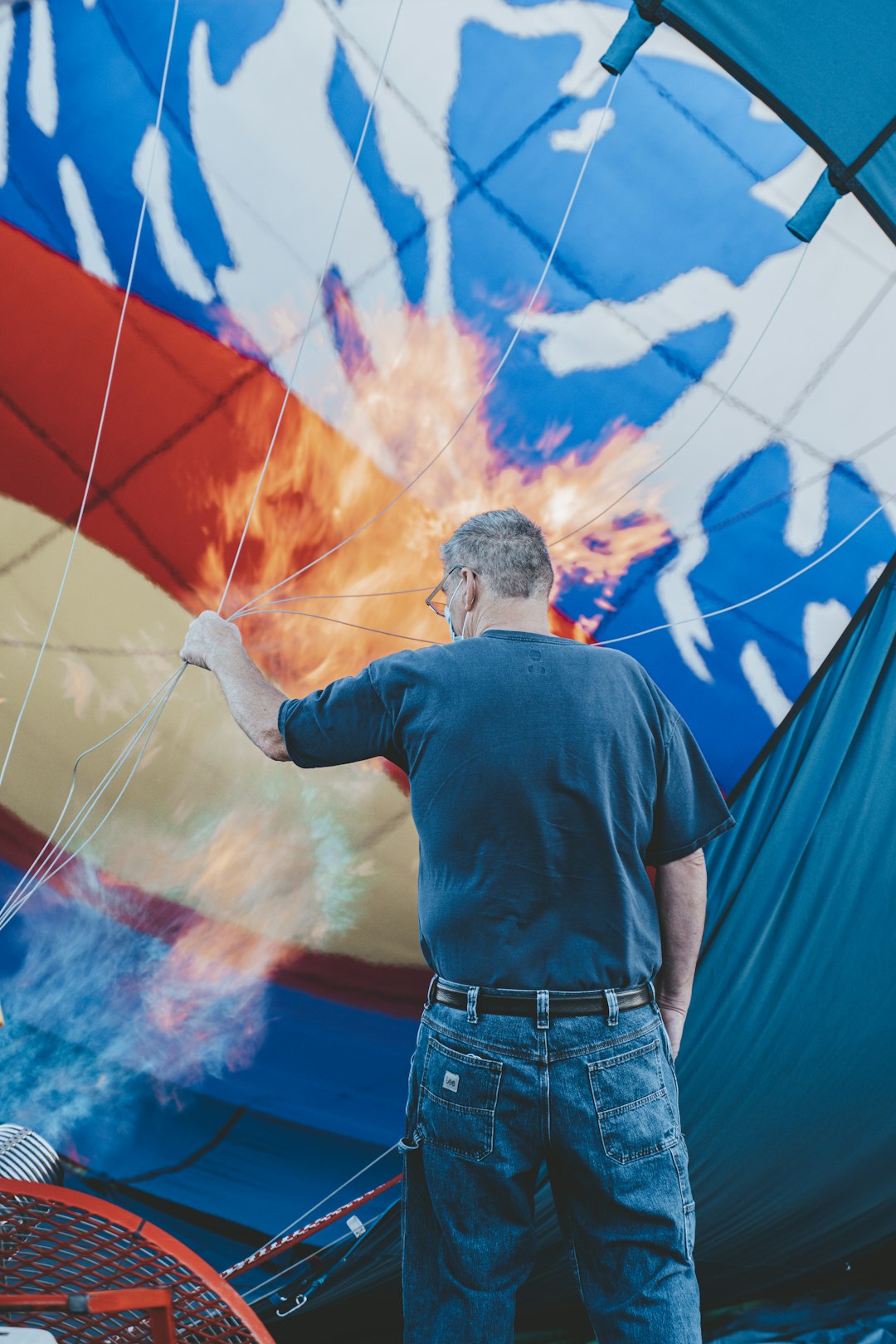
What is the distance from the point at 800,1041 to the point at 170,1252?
4.02 ft

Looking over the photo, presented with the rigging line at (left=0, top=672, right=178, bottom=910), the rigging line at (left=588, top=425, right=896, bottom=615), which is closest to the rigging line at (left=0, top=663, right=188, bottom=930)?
the rigging line at (left=0, top=672, right=178, bottom=910)

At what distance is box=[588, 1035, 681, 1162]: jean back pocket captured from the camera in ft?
3.27

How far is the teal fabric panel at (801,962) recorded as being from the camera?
5.74 feet

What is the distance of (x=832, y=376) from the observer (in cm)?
170

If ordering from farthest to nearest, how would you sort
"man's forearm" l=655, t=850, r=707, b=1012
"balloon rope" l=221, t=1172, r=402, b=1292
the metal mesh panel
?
"balloon rope" l=221, t=1172, r=402, b=1292 < "man's forearm" l=655, t=850, r=707, b=1012 < the metal mesh panel

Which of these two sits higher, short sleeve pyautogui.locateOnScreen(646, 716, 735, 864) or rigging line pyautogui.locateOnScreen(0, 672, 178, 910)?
rigging line pyautogui.locateOnScreen(0, 672, 178, 910)

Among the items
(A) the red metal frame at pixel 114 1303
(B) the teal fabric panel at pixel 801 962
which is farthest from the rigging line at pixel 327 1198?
(A) the red metal frame at pixel 114 1303

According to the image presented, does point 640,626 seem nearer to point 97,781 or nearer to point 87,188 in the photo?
point 97,781

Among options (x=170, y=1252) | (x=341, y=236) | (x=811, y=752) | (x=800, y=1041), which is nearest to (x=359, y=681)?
(x=170, y=1252)

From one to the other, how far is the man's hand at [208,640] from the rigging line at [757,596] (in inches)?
26.7

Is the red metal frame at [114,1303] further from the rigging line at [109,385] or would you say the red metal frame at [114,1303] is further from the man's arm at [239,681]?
the rigging line at [109,385]

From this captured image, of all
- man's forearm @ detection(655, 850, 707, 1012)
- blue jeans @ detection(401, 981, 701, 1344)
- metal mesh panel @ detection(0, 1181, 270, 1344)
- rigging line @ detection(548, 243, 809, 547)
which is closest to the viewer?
metal mesh panel @ detection(0, 1181, 270, 1344)

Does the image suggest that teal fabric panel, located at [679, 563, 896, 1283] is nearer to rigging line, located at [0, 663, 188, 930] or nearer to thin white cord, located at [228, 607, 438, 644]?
thin white cord, located at [228, 607, 438, 644]

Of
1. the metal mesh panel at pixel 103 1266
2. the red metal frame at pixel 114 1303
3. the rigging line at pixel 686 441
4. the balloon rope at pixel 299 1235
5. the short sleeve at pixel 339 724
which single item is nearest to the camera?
the red metal frame at pixel 114 1303
